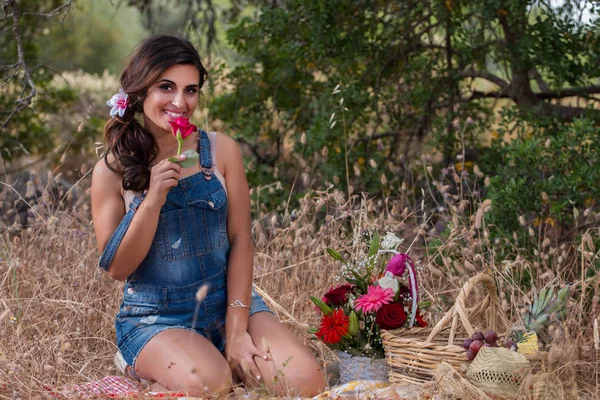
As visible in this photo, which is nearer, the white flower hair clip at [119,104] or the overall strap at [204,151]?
the white flower hair clip at [119,104]

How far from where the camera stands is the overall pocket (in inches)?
126

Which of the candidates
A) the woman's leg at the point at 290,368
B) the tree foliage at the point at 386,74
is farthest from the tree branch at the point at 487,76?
the woman's leg at the point at 290,368

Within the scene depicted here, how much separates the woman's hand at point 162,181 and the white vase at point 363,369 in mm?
929

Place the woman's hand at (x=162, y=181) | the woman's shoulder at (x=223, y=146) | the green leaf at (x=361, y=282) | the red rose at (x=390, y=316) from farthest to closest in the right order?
the woman's shoulder at (x=223, y=146), the green leaf at (x=361, y=282), the red rose at (x=390, y=316), the woman's hand at (x=162, y=181)

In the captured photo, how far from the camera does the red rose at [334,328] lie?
310 cm

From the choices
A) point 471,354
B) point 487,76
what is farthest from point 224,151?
point 487,76

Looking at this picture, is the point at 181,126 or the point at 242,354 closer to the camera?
the point at 181,126

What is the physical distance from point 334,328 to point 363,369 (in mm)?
209

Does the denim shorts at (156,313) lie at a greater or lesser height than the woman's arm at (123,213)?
lesser

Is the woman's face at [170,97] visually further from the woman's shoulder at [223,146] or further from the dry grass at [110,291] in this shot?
the dry grass at [110,291]

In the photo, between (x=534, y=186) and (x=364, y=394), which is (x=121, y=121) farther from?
(x=534, y=186)

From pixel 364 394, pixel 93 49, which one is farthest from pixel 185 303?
pixel 93 49

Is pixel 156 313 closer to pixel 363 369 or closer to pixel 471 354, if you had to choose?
pixel 363 369

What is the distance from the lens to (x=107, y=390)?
306 centimetres
